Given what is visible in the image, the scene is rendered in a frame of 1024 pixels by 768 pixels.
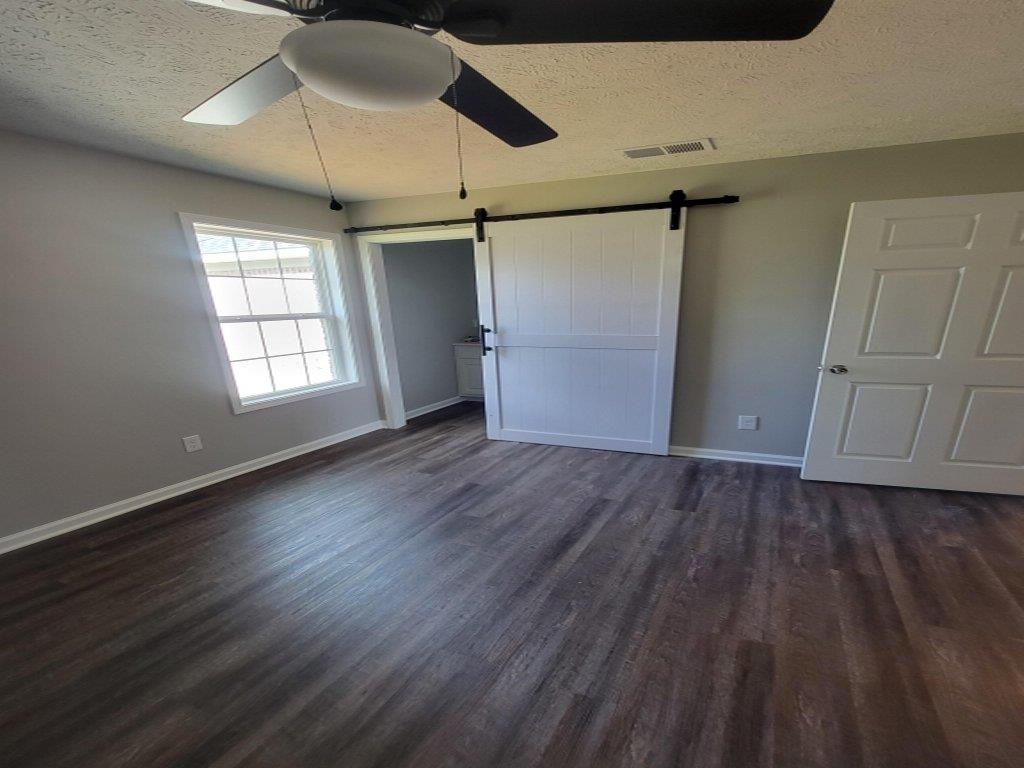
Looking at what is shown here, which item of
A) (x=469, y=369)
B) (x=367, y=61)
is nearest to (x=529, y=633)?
(x=367, y=61)

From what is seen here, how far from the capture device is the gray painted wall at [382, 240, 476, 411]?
4434mm

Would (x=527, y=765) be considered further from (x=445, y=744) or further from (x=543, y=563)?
(x=543, y=563)

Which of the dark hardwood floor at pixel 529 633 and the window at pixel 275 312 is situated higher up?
the window at pixel 275 312

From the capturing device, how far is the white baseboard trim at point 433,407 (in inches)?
183

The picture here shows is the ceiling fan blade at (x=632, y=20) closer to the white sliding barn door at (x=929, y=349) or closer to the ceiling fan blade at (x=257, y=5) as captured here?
the ceiling fan blade at (x=257, y=5)

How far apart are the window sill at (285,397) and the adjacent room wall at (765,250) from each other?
2.15 meters

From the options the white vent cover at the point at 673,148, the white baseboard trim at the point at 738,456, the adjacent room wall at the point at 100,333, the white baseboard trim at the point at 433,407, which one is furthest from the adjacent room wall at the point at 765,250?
the white baseboard trim at the point at 433,407

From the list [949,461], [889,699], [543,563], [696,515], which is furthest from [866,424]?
[543,563]

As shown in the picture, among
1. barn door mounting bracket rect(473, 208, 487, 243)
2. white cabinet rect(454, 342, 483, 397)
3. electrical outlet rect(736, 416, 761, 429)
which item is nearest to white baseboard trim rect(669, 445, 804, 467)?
electrical outlet rect(736, 416, 761, 429)

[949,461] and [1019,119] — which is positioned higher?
[1019,119]

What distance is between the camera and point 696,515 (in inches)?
92.8

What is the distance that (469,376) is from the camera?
5219 mm

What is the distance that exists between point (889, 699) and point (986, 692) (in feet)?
1.07

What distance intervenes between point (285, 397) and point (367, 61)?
3150 millimetres
